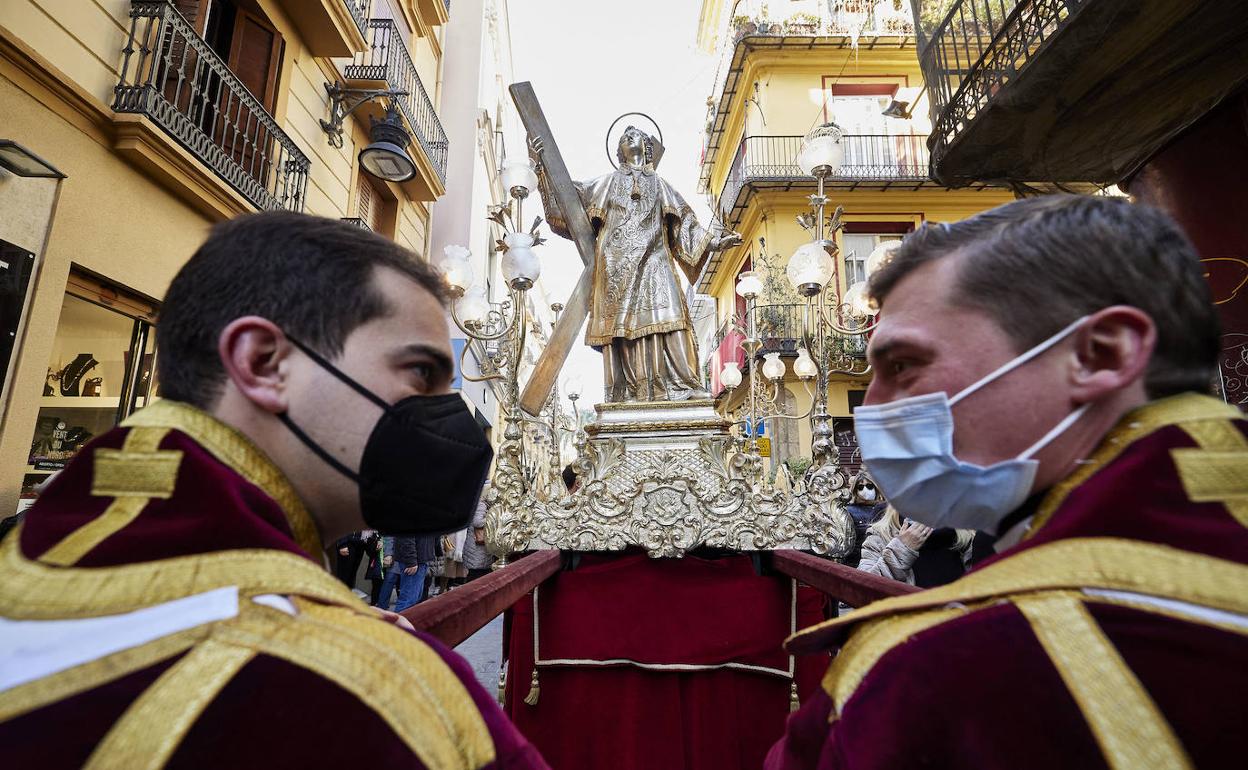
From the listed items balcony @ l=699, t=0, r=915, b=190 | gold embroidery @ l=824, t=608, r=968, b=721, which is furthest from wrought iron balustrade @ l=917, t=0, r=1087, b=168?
balcony @ l=699, t=0, r=915, b=190

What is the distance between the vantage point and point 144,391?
19.6ft

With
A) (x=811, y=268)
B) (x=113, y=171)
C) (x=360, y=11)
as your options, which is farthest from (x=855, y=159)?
(x=113, y=171)

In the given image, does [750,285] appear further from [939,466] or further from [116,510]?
[116,510]

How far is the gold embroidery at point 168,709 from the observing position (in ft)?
1.95

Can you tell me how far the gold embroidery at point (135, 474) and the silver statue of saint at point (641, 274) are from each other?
318 cm

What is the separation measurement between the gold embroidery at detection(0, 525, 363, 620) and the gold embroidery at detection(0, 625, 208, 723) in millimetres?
47

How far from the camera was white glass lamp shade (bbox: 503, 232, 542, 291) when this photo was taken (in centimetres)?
400

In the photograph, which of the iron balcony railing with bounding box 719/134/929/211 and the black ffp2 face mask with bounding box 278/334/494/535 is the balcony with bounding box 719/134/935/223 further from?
the black ffp2 face mask with bounding box 278/334/494/535

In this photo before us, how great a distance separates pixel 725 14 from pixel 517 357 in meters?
21.7

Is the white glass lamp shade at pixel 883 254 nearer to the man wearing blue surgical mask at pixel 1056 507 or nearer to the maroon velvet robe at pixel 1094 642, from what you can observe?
the man wearing blue surgical mask at pixel 1056 507

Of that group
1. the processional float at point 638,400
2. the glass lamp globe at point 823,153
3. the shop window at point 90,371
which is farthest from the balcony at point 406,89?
the glass lamp globe at point 823,153

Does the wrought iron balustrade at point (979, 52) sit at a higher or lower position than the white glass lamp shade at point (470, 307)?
higher

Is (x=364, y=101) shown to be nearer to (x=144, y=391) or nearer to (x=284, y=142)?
(x=284, y=142)

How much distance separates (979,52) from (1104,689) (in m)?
6.62
